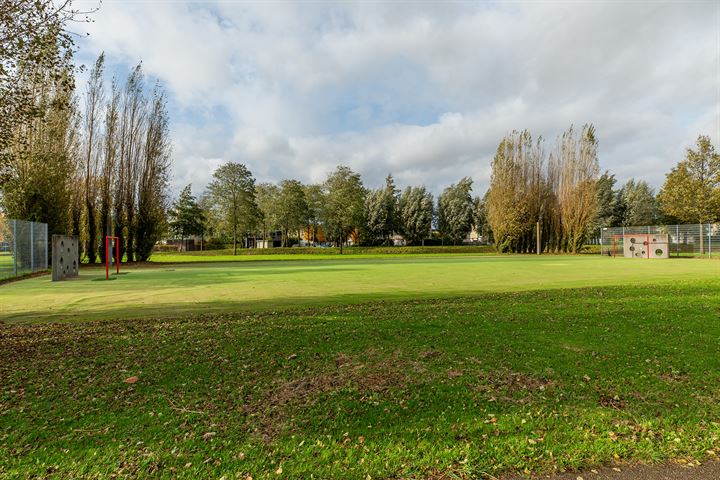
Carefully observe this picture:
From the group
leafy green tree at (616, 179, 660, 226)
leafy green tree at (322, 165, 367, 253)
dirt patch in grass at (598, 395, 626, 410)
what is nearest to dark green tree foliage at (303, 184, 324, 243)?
leafy green tree at (322, 165, 367, 253)

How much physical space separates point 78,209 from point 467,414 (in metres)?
34.4

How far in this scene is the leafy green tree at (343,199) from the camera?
5822 cm

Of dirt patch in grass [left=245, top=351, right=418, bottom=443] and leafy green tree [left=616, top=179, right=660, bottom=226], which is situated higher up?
leafy green tree [left=616, top=179, right=660, bottom=226]

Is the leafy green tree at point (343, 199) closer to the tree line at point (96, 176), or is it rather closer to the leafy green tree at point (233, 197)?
the leafy green tree at point (233, 197)

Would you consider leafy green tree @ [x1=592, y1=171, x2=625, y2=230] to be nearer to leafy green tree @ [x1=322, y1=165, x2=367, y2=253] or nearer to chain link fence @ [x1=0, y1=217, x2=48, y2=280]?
leafy green tree @ [x1=322, y1=165, x2=367, y2=253]

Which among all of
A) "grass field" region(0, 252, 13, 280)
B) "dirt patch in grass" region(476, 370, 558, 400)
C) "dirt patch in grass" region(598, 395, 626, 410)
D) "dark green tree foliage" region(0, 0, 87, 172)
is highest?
"dark green tree foliage" region(0, 0, 87, 172)

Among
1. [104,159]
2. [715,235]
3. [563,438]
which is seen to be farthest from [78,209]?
[715,235]

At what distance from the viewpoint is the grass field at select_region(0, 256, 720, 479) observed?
3270 mm

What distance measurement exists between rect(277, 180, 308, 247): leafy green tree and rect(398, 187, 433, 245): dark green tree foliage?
20.1 metres

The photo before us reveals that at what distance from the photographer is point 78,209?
29859mm

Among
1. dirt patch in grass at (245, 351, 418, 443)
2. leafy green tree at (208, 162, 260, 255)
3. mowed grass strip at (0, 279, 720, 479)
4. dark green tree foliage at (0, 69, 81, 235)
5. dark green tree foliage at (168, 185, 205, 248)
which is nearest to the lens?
mowed grass strip at (0, 279, 720, 479)

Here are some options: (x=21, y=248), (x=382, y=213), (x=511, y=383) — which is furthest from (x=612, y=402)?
(x=382, y=213)

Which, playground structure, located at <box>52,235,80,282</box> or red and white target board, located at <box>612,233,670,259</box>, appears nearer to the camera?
playground structure, located at <box>52,235,80,282</box>

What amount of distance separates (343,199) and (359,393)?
54.3 meters
